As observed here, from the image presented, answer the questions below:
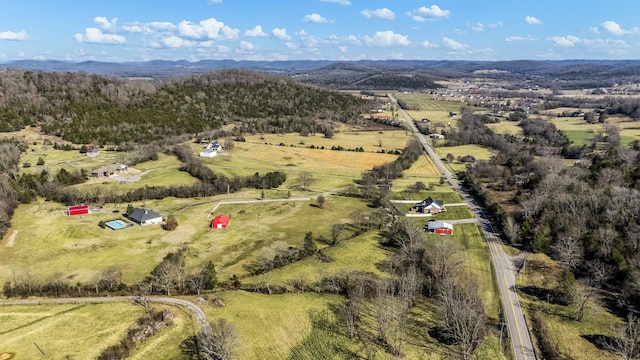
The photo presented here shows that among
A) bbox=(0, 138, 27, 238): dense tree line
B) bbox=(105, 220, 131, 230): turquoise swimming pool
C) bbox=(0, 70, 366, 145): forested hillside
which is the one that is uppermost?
bbox=(0, 70, 366, 145): forested hillside

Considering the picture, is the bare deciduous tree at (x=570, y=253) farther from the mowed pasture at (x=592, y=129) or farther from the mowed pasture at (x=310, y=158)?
the mowed pasture at (x=592, y=129)

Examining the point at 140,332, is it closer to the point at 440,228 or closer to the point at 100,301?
the point at 100,301

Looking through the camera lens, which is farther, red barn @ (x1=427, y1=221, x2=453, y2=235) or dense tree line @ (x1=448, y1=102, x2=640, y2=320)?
red barn @ (x1=427, y1=221, x2=453, y2=235)

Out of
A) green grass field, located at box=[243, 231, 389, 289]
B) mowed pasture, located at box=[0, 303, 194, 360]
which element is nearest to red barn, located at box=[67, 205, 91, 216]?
mowed pasture, located at box=[0, 303, 194, 360]

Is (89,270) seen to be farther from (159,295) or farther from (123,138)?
(123,138)

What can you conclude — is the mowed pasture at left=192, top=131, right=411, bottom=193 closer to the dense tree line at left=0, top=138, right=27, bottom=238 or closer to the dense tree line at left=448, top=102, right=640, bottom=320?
the dense tree line at left=448, top=102, right=640, bottom=320

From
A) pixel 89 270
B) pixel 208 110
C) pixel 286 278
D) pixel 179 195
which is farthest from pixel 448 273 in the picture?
pixel 208 110
